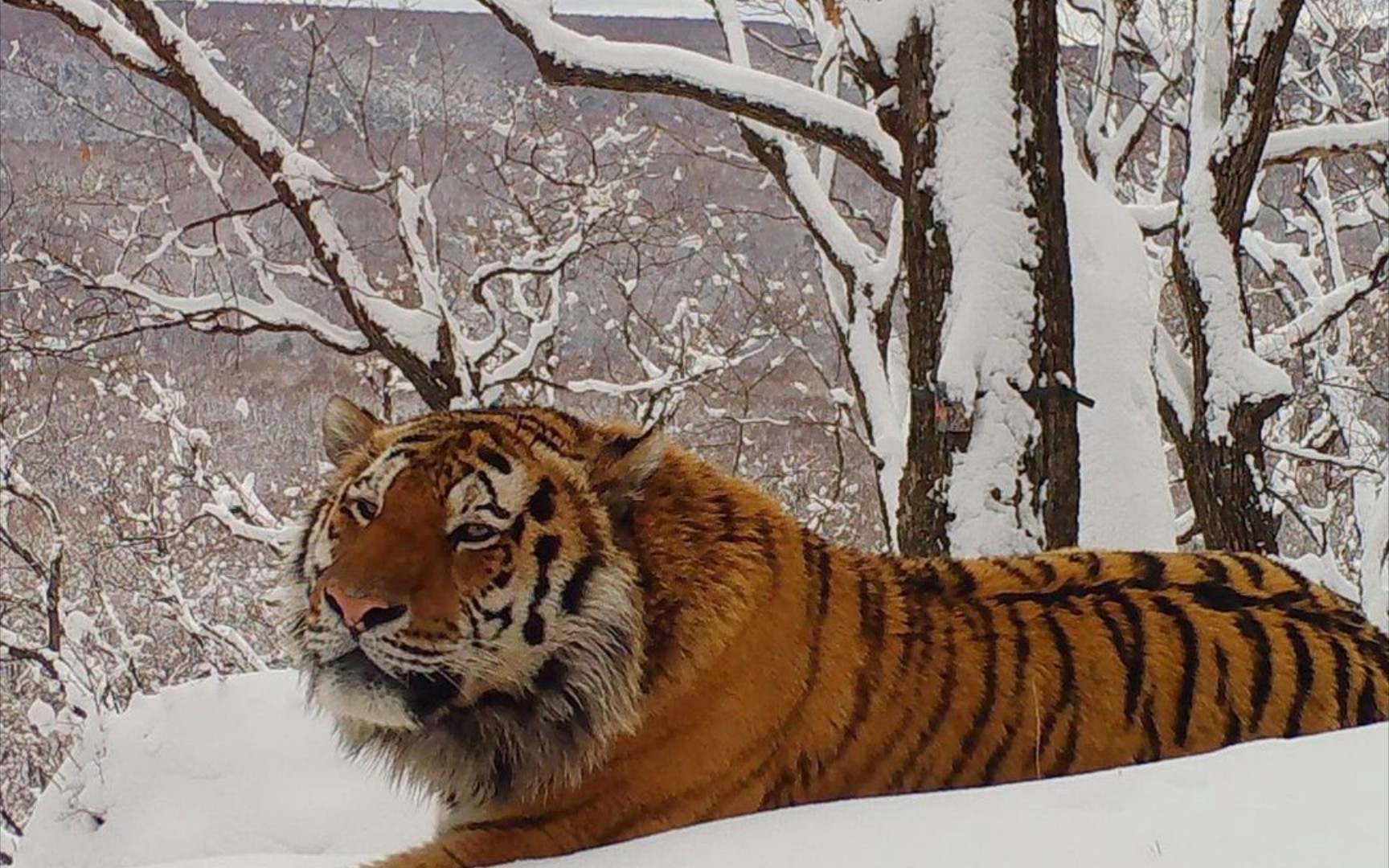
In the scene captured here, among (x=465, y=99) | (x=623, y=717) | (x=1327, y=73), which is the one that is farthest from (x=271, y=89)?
(x=623, y=717)

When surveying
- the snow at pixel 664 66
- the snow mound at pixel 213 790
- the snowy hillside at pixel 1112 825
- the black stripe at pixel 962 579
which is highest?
the snow at pixel 664 66

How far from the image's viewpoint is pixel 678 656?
2846 mm

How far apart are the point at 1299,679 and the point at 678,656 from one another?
50.5 inches

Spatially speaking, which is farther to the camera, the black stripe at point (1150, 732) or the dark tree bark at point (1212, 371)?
the dark tree bark at point (1212, 371)

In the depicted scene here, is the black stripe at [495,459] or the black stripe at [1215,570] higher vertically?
the black stripe at [495,459]

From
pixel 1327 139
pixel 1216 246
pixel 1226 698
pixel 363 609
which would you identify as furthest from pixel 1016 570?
pixel 1327 139

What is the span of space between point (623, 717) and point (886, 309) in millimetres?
6898

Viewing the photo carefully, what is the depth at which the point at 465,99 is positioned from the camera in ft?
47.2

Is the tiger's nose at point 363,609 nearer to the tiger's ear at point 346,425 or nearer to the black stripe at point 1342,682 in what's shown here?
the tiger's ear at point 346,425

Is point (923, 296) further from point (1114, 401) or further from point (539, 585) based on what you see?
point (539, 585)

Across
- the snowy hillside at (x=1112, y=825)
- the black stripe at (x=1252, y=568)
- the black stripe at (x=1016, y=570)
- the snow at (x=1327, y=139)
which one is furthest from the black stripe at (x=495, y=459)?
the snow at (x=1327, y=139)

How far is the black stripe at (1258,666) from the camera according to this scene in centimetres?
295

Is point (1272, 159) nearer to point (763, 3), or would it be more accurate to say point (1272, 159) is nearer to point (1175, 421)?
point (1175, 421)

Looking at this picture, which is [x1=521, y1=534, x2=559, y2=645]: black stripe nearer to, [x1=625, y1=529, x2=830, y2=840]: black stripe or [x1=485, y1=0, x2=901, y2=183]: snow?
[x1=625, y1=529, x2=830, y2=840]: black stripe
